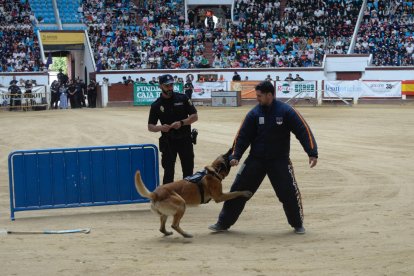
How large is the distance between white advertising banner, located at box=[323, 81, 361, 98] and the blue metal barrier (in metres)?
28.7

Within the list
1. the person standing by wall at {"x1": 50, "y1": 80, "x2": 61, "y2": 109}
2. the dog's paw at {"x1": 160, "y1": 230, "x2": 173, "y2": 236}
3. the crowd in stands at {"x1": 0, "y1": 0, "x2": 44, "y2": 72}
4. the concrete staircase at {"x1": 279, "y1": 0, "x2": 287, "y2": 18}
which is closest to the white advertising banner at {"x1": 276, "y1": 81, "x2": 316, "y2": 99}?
the concrete staircase at {"x1": 279, "y1": 0, "x2": 287, "y2": 18}

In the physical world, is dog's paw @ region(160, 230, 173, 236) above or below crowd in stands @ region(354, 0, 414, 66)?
below

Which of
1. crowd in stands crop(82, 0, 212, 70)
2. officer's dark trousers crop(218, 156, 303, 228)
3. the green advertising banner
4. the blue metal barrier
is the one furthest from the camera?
crowd in stands crop(82, 0, 212, 70)

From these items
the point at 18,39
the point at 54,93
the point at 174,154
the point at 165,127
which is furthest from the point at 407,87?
the point at 165,127

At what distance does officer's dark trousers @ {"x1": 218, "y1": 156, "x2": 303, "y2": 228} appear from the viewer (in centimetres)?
871

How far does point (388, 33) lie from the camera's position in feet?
147

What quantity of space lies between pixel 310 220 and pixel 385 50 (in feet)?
116

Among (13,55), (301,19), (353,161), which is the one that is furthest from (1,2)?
(353,161)

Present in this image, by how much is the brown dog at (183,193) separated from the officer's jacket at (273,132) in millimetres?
299

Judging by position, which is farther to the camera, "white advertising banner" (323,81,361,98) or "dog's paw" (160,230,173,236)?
"white advertising banner" (323,81,361,98)

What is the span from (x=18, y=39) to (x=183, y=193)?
119 feet

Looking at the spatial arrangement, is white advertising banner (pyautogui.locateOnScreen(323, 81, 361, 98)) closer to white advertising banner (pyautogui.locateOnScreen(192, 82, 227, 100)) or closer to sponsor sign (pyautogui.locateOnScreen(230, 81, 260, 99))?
sponsor sign (pyautogui.locateOnScreen(230, 81, 260, 99))

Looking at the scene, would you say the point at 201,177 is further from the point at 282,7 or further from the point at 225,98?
the point at 282,7

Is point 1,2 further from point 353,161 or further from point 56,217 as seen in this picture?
point 56,217
